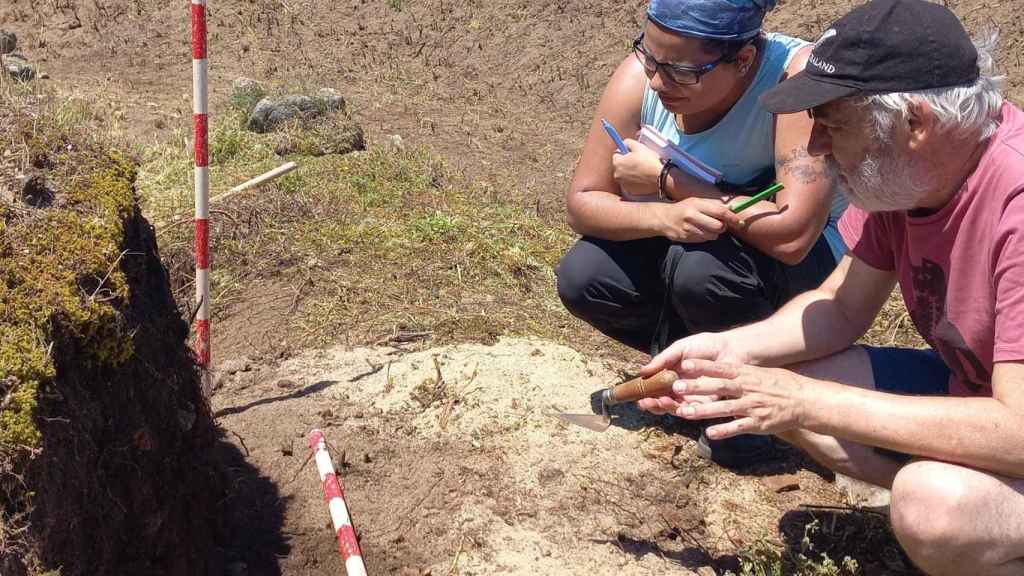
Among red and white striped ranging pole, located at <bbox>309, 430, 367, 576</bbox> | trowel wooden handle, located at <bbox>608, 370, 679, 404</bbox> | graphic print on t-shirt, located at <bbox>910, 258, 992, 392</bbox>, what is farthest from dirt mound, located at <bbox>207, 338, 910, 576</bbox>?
graphic print on t-shirt, located at <bbox>910, 258, 992, 392</bbox>

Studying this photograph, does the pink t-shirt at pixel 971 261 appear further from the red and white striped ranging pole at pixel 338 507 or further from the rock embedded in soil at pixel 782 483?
the red and white striped ranging pole at pixel 338 507

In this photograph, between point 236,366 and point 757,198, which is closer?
point 757,198

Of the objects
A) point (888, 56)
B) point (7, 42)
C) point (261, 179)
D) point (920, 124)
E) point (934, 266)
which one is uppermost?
point (888, 56)

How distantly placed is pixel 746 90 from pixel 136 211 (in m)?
1.85

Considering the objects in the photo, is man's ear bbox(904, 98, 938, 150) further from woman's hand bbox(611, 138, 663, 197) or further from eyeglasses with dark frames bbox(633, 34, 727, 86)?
woman's hand bbox(611, 138, 663, 197)

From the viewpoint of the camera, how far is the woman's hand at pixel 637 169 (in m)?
3.21

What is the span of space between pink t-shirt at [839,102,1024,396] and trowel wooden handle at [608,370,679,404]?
0.65 m

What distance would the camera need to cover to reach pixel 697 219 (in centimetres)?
303

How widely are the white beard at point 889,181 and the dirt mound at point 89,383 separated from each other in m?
1.73

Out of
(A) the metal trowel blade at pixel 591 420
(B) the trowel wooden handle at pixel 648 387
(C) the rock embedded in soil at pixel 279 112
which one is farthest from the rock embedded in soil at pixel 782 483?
(C) the rock embedded in soil at pixel 279 112

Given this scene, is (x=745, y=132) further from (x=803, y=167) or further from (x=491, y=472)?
(x=491, y=472)

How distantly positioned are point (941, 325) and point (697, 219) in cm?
81

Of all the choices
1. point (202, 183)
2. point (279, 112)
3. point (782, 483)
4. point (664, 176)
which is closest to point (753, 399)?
point (664, 176)

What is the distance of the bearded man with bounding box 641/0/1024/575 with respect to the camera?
84.5 inches
